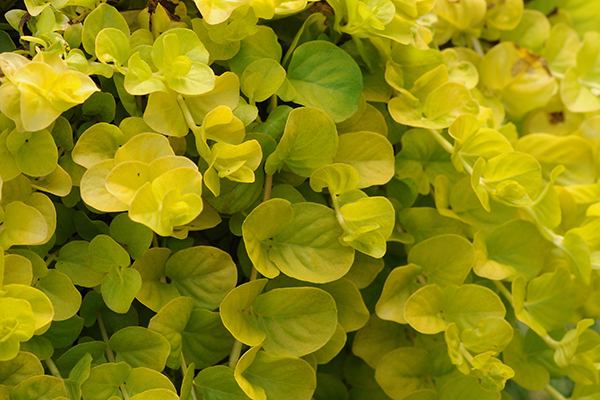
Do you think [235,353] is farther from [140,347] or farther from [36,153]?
[36,153]

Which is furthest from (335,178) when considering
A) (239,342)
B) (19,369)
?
(19,369)

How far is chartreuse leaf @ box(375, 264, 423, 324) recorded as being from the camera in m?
0.41

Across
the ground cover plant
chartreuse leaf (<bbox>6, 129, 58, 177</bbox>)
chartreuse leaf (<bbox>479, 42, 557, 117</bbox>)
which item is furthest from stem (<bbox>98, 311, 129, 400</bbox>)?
chartreuse leaf (<bbox>479, 42, 557, 117</bbox>)

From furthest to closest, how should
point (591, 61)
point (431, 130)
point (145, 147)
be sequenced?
→ point (591, 61)
point (431, 130)
point (145, 147)

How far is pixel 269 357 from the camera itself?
0.36m

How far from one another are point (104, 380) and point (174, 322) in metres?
0.06

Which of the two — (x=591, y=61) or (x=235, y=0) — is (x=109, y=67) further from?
(x=591, y=61)

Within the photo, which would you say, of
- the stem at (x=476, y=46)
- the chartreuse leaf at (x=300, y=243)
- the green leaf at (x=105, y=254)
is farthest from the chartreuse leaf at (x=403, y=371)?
the stem at (x=476, y=46)

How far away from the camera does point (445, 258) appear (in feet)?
1.42

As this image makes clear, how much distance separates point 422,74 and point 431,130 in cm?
5

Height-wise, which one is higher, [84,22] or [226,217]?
[84,22]

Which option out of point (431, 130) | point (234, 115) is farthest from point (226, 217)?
point (431, 130)

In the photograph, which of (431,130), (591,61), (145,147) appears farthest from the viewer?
(591,61)

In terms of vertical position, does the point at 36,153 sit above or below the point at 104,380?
above
